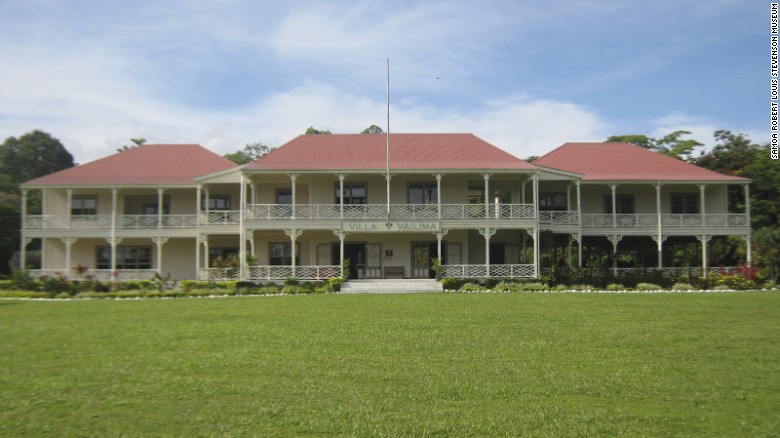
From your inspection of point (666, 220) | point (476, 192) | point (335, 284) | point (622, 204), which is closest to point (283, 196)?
point (335, 284)

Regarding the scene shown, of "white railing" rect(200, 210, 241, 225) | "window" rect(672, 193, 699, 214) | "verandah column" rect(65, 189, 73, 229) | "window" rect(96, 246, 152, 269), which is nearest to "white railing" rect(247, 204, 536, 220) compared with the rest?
"white railing" rect(200, 210, 241, 225)

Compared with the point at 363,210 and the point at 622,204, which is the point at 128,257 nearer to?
the point at 363,210

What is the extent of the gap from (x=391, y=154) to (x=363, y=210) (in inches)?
128

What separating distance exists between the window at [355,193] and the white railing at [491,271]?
5722 millimetres

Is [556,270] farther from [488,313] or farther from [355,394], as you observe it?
[355,394]

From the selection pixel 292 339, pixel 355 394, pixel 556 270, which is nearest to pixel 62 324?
pixel 292 339

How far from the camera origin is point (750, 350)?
11.1m

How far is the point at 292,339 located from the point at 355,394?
430 cm

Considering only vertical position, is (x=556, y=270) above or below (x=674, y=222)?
below

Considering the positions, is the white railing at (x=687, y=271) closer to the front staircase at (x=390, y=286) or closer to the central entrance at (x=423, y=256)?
the central entrance at (x=423, y=256)

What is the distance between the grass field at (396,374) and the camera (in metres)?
7.16

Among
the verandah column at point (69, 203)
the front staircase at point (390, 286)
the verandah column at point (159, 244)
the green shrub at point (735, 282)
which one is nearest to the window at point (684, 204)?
the green shrub at point (735, 282)

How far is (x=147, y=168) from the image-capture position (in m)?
33.2

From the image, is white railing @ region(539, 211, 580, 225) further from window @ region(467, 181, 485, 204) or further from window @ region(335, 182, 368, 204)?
window @ region(335, 182, 368, 204)
